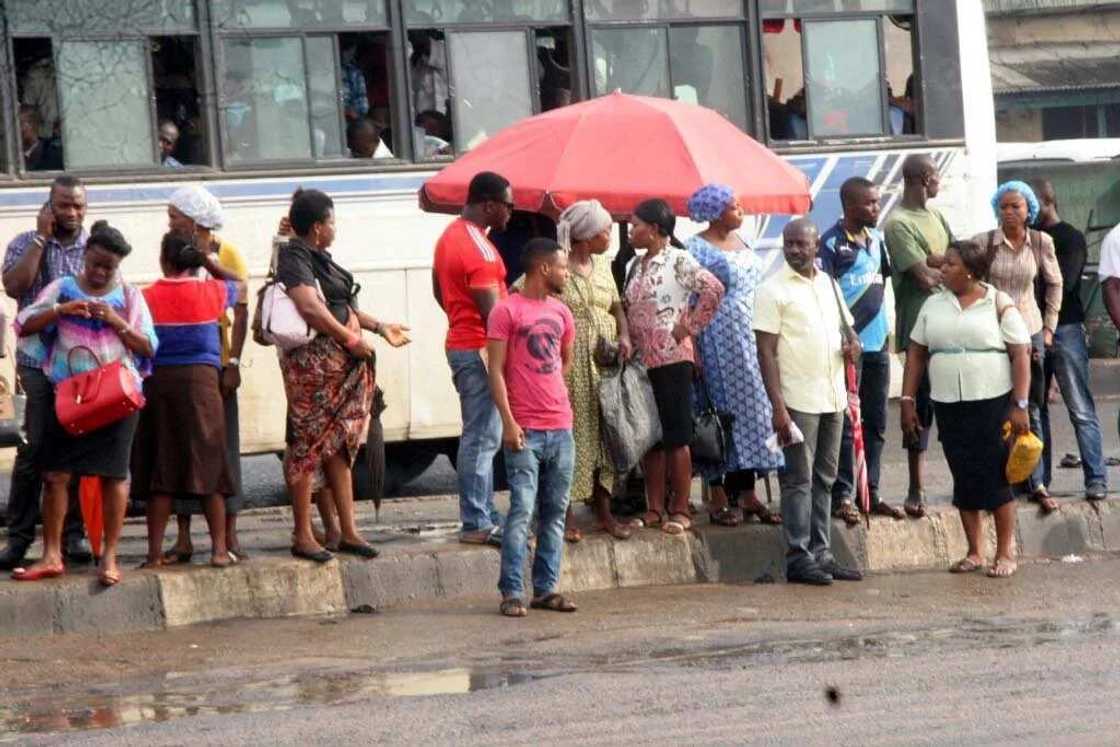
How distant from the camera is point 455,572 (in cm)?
1057

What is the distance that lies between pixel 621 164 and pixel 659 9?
289cm

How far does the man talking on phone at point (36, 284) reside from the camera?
1013 cm

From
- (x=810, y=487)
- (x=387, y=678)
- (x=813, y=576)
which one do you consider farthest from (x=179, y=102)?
(x=387, y=678)

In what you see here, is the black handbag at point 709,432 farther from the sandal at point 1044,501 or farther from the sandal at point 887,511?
the sandal at point 1044,501

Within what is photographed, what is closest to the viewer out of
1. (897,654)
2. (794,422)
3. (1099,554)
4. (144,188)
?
(897,654)

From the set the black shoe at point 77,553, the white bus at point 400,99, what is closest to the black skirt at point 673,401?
the black shoe at point 77,553

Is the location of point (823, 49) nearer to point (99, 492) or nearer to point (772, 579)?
point (772, 579)

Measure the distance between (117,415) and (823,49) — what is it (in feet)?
21.0

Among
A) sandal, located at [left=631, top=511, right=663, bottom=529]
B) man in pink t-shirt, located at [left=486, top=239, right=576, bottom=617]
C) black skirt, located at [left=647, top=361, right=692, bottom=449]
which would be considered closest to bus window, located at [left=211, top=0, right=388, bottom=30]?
black skirt, located at [left=647, top=361, right=692, bottom=449]

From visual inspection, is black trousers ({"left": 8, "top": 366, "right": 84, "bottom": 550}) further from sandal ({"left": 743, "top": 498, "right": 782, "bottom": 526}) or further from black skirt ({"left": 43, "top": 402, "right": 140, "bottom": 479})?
sandal ({"left": 743, "top": 498, "right": 782, "bottom": 526})

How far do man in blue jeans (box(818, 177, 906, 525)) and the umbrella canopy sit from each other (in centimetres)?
36

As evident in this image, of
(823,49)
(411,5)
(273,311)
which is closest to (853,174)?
(823,49)

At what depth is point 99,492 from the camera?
33.6ft

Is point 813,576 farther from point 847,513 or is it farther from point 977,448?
point 977,448
